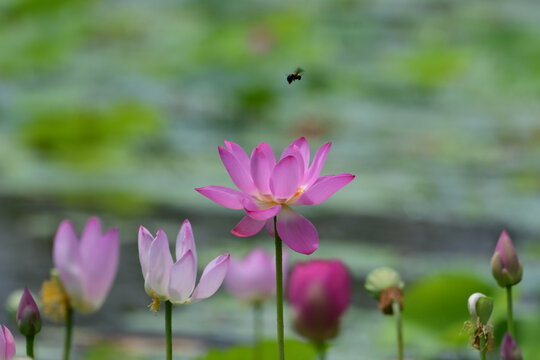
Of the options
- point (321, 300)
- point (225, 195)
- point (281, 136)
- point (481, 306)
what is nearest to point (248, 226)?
point (225, 195)

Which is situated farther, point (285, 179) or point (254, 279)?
point (254, 279)

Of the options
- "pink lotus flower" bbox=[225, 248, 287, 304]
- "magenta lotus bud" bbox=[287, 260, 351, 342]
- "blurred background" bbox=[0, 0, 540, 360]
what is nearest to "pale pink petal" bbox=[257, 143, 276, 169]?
"magenta lotus bud" bbox=[287, 260, 351, 342]

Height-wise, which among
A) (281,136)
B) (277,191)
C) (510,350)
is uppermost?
(281,136)

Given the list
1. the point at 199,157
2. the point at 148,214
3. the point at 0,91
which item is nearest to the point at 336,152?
the point at 199,157

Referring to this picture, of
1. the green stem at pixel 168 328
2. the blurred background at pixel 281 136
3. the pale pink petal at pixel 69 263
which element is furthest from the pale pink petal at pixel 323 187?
the blurred background at pixel 281 136

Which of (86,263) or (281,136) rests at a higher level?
(281,136)

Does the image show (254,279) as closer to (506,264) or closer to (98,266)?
(98,266)

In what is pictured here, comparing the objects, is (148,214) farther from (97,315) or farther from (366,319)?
(366,319)

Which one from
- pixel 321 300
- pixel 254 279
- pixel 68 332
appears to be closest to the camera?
pixel 68 332
